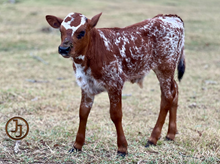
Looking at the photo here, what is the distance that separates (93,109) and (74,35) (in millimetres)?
3592

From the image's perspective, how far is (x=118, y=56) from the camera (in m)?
4.72

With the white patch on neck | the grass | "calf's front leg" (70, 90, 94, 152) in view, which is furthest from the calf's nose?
the grass

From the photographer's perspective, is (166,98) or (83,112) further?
(166,98)

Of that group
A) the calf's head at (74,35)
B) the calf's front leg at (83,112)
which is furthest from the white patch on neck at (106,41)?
the calf's front leg at (83,112)

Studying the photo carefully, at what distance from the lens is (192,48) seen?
15.6 m

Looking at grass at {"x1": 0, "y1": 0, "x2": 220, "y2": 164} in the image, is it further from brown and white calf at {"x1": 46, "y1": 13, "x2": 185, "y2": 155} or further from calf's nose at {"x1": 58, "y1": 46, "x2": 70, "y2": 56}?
calf's nose at {"x1": 58, "y1": 46, "x2": 70, "y2": 56}

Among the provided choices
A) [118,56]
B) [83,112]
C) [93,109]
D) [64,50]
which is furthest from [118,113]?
[93,109]

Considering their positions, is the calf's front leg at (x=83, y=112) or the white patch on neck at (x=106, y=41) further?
the calf's front leg at (x=83, y=112)

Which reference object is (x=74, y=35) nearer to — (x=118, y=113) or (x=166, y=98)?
(x=118, y=113)

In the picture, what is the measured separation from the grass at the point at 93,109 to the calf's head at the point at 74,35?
1.71 meters

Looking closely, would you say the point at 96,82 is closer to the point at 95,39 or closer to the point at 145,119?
the point at 95,39

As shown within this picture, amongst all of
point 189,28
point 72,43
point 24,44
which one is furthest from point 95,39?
point 189,28

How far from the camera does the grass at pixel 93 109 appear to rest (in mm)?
4789

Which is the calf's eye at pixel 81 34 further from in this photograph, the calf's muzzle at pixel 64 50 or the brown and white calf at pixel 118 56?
the calf's muzzle at pixel 64 50
